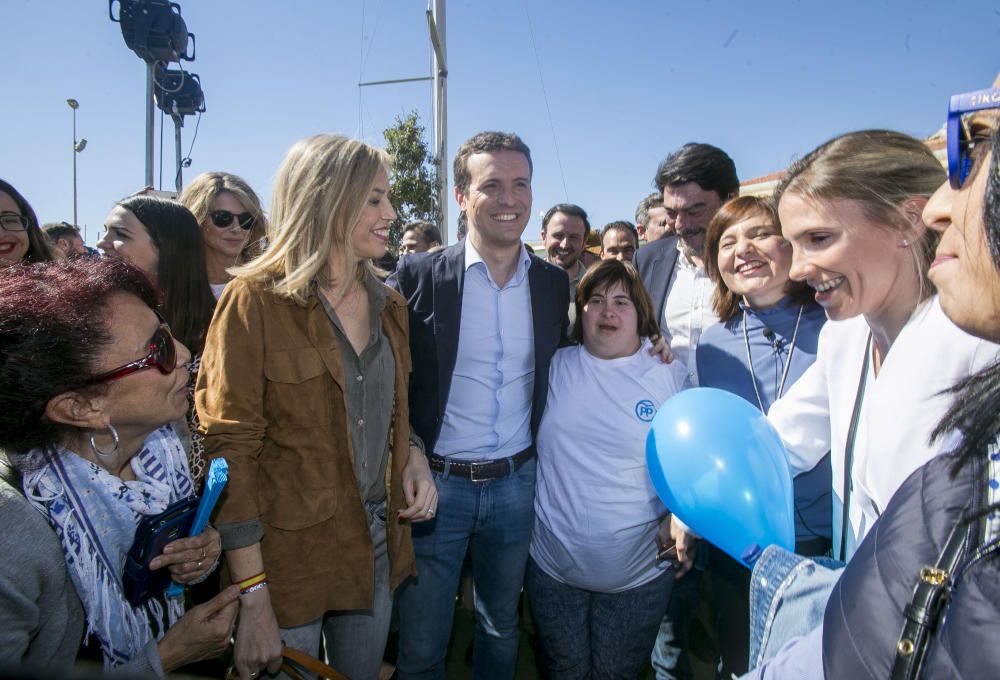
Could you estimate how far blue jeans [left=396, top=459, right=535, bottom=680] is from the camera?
2.26 m

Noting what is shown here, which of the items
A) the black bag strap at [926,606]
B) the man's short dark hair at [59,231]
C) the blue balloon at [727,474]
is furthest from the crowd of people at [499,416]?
the man's short dark hair at [59,231]

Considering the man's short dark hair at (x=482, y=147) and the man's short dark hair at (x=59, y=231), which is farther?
the man's short dark hair at (x=59, y=231)

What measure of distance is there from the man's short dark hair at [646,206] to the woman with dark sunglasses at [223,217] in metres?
3.23

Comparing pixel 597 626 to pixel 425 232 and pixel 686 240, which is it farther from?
pixel 425 232

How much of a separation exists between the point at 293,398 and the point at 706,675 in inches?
105

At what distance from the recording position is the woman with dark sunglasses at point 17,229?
2.70 m

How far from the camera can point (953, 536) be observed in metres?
0.69

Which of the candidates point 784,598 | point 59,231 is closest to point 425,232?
point 59,231

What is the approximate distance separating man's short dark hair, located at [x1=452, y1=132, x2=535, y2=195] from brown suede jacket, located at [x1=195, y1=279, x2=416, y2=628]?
115 centimetres

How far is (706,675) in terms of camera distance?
293 cm

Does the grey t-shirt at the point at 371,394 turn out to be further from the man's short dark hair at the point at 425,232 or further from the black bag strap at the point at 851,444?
the man's short dark hair at the point at 425,232

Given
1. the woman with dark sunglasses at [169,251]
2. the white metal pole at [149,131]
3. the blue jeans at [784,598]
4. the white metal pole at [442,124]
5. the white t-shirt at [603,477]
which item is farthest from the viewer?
the white metal pole at [442,124]

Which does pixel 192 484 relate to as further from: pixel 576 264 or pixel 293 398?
pixel 576 264

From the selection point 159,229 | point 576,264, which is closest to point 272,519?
point 159,229
